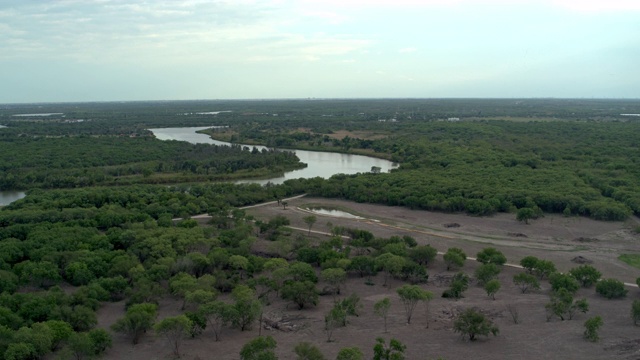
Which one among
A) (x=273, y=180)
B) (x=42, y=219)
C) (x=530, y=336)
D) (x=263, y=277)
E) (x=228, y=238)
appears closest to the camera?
(x=530, y=336)

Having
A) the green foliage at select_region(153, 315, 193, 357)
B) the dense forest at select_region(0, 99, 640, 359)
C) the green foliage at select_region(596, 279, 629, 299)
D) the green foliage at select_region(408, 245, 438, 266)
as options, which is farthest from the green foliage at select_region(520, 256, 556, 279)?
the green foliage at select_region(153, 315, 193, 357)

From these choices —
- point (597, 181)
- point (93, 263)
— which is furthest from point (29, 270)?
point (597, 181)

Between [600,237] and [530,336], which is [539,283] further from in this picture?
[600,237]

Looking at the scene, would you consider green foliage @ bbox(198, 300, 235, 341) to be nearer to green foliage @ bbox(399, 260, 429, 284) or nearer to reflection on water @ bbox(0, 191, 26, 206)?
green foliage @ bbox(399, 260, 429, 284)

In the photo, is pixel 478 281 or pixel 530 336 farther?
pixel 478 281

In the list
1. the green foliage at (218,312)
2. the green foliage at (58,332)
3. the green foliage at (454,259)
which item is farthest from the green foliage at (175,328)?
the green foliage at (454,259)
